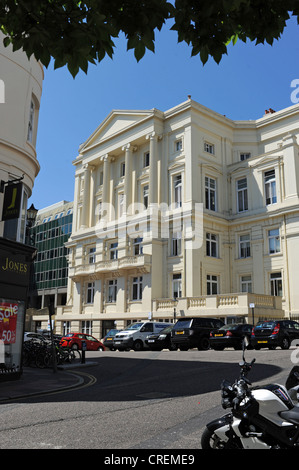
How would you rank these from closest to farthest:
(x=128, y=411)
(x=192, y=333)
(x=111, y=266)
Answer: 1. (x=128, y=411)
2. (x=192, y=333)
3. (x=111, y=266)

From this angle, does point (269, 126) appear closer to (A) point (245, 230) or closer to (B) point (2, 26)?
(A) point (245, 230)

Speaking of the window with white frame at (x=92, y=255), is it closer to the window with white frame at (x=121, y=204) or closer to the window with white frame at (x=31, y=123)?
the window with white frame at (x=121, y=204)

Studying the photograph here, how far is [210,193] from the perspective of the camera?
41.7 m

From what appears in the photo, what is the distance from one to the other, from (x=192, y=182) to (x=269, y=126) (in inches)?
417

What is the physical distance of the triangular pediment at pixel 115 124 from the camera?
4541 centimetres

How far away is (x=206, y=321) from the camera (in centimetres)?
2572

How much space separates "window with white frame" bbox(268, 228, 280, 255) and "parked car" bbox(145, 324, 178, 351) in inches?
571

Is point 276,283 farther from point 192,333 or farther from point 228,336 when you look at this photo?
point 192,333

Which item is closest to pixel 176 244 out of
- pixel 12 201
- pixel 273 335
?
pixel 273 335

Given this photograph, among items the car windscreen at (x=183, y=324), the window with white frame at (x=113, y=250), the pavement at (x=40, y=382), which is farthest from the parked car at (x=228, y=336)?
the window with white frame at (x=113, y=250)

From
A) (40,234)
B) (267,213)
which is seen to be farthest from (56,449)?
(40,234)

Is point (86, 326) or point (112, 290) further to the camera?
point (86, 326)

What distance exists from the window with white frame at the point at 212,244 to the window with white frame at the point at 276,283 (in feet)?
18.4

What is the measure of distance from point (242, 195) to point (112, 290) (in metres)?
15.6
